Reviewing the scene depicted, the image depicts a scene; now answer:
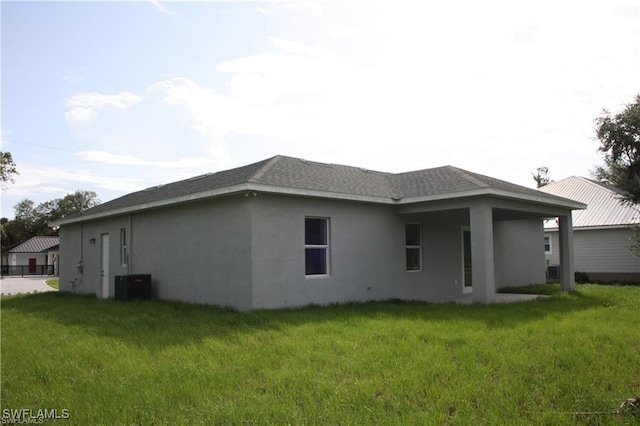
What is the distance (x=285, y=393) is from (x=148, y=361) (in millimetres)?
2392

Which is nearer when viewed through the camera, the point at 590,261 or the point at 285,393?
the point at 285,393

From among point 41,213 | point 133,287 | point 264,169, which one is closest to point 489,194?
point 264,169

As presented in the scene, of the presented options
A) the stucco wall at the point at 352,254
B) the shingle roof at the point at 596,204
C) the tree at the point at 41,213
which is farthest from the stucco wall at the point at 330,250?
the tree at the point at 41,213

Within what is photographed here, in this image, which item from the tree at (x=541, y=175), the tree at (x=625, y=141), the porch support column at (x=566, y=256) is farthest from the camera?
the tree at (x=541, y=175)

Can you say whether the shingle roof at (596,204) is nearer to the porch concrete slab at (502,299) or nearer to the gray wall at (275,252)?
the porch concrete slab at (502,299)

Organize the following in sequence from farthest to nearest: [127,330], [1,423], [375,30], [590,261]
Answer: [590,261]
[375,30]
[127,330]
[1,423]

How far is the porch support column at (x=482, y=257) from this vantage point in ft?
38.7

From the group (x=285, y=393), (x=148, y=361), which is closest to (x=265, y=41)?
(x=148, y=361)

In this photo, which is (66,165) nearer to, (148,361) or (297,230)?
(297,230)

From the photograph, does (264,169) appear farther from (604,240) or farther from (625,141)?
(604,240)

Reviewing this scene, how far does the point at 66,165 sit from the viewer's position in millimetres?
27891

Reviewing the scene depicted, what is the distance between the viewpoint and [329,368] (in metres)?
6.20

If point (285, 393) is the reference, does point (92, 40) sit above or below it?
above

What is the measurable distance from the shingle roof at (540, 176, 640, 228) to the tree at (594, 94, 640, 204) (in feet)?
3.15
